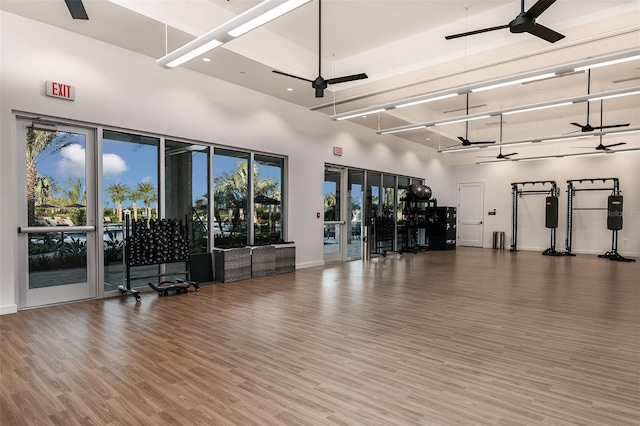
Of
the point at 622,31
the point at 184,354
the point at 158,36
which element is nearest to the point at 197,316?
the point at 184,354

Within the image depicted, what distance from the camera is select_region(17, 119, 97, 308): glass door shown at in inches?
192

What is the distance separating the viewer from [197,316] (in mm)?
4570

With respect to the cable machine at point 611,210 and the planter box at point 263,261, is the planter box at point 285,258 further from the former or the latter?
the cable machine at point 611,210

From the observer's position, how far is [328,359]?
3223 millimetres

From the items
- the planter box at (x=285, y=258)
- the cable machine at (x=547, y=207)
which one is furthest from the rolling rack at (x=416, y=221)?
the planter box at (x=285, y=258)

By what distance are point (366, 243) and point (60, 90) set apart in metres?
7.53

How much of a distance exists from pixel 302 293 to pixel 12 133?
14.3 ft

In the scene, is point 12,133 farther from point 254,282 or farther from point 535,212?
point 535,212

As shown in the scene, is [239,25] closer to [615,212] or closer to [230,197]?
[230,197]

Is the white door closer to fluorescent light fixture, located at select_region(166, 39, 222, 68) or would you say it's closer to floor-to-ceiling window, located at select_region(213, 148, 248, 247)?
floor-to-ceiling window, located at select_region(213, 148, 248, 247)

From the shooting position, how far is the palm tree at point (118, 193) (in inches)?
225

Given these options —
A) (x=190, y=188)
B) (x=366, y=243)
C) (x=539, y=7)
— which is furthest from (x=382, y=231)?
(x=539, y=7)

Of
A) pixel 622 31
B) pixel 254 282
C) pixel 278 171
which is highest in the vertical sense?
pixel 622 31

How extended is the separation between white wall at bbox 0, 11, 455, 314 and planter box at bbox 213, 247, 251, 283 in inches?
59.2
